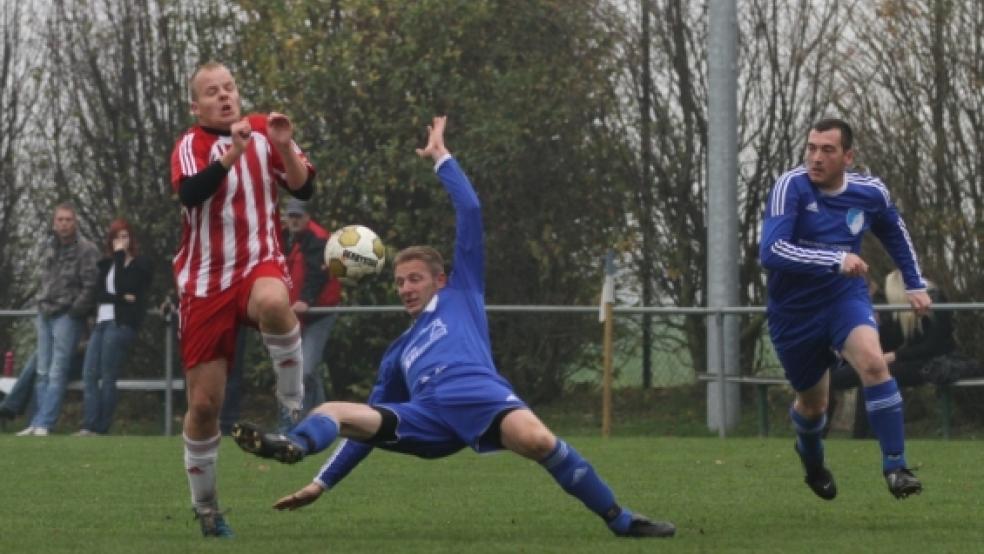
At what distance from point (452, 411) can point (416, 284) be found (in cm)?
60

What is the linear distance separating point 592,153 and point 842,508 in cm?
1048

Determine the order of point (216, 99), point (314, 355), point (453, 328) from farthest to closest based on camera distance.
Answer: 1. point (314, 355)
2. point (216, 99)
3. point (453, 328)

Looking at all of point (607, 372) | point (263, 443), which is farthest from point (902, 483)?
point (607, 372)

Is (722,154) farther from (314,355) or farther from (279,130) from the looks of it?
(279,130)

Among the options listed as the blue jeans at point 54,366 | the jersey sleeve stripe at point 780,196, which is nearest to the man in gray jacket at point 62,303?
the blue jeans at point 54,366

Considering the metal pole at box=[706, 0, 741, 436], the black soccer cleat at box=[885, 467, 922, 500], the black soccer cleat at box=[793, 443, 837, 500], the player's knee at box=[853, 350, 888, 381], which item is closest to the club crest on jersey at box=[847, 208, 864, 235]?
the player's knee at box=[853, 350, 888, 381]

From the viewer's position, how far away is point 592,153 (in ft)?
64.7

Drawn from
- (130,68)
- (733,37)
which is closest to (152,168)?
(130,68)

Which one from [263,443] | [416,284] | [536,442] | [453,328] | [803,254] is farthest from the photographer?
[803,254]

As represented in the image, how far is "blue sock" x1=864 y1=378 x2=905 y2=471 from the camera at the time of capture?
9.12 metres

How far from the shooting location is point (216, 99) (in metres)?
8.41

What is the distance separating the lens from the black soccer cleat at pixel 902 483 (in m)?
8.84

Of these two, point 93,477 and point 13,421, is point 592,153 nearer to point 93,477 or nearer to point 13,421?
point 13,421

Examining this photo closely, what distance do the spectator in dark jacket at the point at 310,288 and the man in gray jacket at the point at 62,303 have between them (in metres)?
1.78
